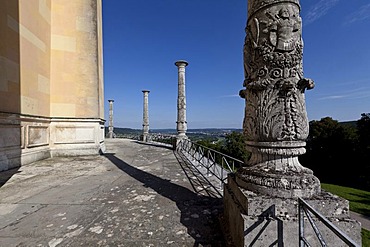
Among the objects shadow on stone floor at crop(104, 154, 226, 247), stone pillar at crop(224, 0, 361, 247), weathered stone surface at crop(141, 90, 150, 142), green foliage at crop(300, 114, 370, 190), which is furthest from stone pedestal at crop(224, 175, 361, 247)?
green foliage at crop(300, 114, 370, 190)

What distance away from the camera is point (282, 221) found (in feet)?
6.10

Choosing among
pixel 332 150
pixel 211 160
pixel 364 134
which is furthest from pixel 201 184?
pixel 332 150

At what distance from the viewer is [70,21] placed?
9289mm

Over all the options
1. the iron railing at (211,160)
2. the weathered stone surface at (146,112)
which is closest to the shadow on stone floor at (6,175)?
the iron railing at (211,160)

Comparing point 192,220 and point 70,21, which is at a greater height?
point 70,21

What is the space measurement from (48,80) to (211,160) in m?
8.30

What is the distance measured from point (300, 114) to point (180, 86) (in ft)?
32.6

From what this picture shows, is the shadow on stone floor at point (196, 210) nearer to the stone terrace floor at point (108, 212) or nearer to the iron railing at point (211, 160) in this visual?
the stone terrace floor at point (108, 212)

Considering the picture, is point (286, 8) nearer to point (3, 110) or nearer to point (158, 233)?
point (158, 233)

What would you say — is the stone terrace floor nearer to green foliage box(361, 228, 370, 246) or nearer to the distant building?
the distant building

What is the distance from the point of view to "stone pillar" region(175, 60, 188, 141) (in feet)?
37.4

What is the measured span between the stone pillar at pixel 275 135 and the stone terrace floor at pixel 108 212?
2.41 ft

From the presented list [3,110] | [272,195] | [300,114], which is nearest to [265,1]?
[300,114]

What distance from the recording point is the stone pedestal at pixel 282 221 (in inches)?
71.1
